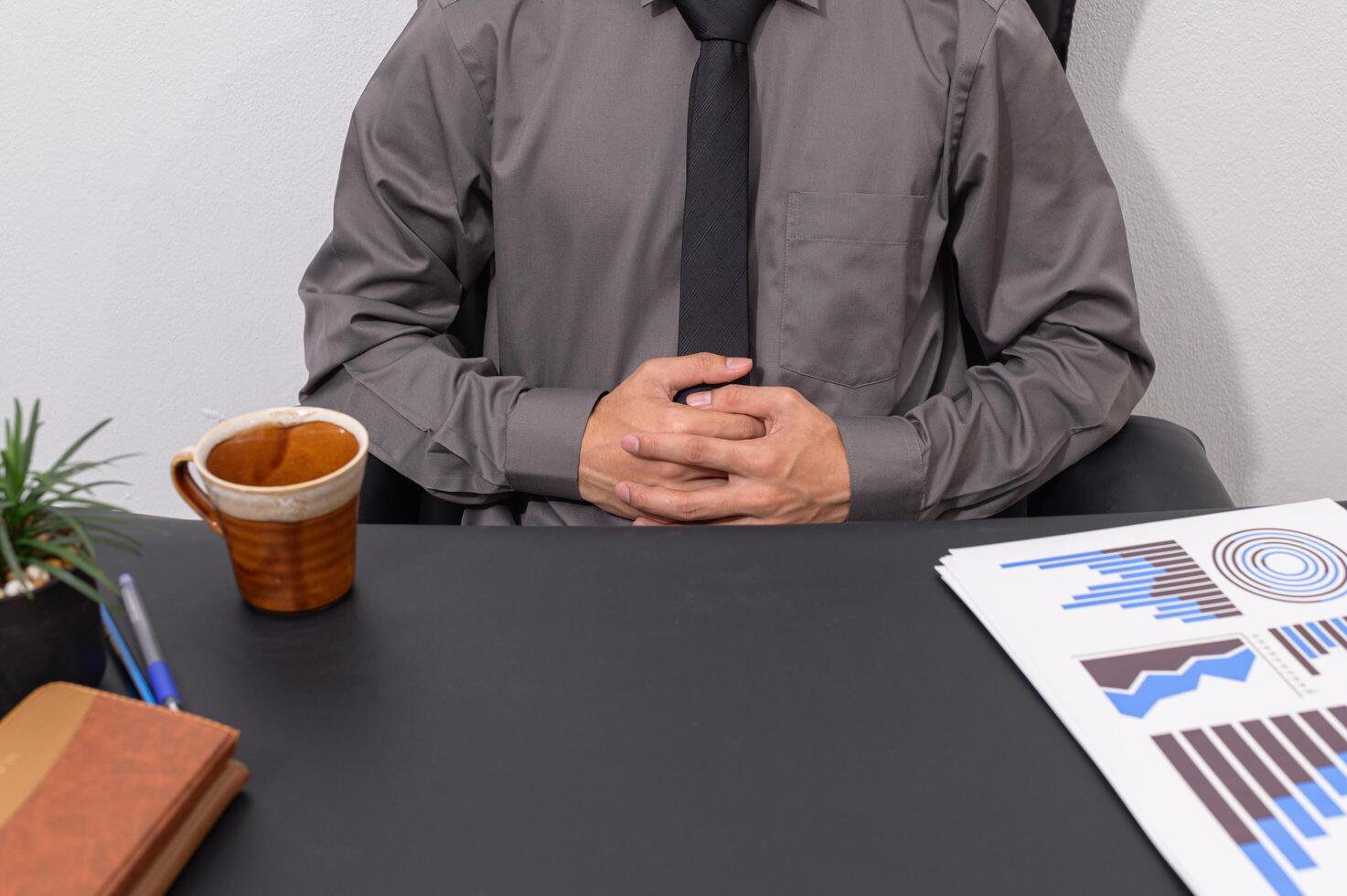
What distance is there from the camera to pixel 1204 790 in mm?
584

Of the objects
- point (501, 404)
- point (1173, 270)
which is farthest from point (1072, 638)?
point (1173, 270)

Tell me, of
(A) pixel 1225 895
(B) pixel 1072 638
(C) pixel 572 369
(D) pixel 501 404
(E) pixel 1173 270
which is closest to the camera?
(A) pixel 1225 895

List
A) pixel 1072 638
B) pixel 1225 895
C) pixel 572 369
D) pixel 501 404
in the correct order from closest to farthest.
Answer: pixel 1225 895 → pixel 1072 638 → pixel 501 404 → pixel 572 369

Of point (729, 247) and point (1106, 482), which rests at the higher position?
point (729, 247)

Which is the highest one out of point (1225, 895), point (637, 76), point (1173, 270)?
point (637, 76)

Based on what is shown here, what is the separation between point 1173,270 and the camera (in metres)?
1.56

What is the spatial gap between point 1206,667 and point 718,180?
64 centimetres

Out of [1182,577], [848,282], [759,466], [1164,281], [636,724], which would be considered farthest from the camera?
[1164,281]

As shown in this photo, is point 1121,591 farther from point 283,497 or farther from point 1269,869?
point 283,497

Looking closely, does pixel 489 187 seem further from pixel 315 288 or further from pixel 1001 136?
pixel 1001 136

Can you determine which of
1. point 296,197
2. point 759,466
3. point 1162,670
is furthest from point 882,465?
point 296,197

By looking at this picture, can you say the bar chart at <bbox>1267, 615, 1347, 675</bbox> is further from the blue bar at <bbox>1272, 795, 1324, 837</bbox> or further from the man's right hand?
the man's right hand

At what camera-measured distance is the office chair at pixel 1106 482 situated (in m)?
1.06

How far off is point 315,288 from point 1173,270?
3.65ft
